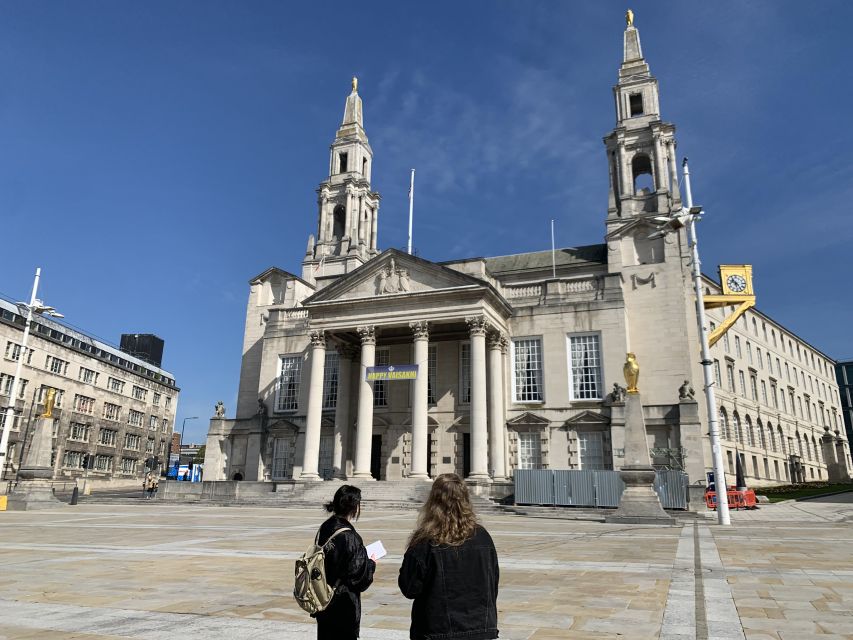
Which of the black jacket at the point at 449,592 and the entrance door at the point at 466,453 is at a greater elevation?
the entrance door at the point at 466,453

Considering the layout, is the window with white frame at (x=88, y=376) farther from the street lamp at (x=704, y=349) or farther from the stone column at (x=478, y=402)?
the street lamp at (x=704, y=349)

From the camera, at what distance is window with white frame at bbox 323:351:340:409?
41.5 m

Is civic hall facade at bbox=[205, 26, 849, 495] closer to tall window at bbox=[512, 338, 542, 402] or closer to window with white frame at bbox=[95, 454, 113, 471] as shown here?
tall window at bbox=[512, 338, 542, 402]

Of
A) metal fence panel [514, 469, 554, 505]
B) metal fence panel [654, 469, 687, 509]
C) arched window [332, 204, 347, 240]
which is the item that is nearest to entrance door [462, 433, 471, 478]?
metal fence panel [514, 469, 554, 505]

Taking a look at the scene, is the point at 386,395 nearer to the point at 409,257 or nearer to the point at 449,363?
the point at 449,363

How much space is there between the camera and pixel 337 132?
63125mm

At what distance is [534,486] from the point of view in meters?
29.7

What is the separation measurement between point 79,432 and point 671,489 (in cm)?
6131

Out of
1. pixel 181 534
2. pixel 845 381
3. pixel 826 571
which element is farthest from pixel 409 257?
pixel 845 381

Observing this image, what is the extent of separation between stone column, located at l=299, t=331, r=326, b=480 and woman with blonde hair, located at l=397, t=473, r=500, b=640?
105 ft

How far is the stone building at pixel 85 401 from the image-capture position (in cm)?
5716

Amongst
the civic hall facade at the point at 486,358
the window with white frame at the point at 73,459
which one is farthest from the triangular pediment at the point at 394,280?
the window with white frame at the point at 73,459

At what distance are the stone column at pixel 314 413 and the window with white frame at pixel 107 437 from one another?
144ft

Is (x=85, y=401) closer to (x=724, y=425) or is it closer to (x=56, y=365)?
(x=56, y=365)
